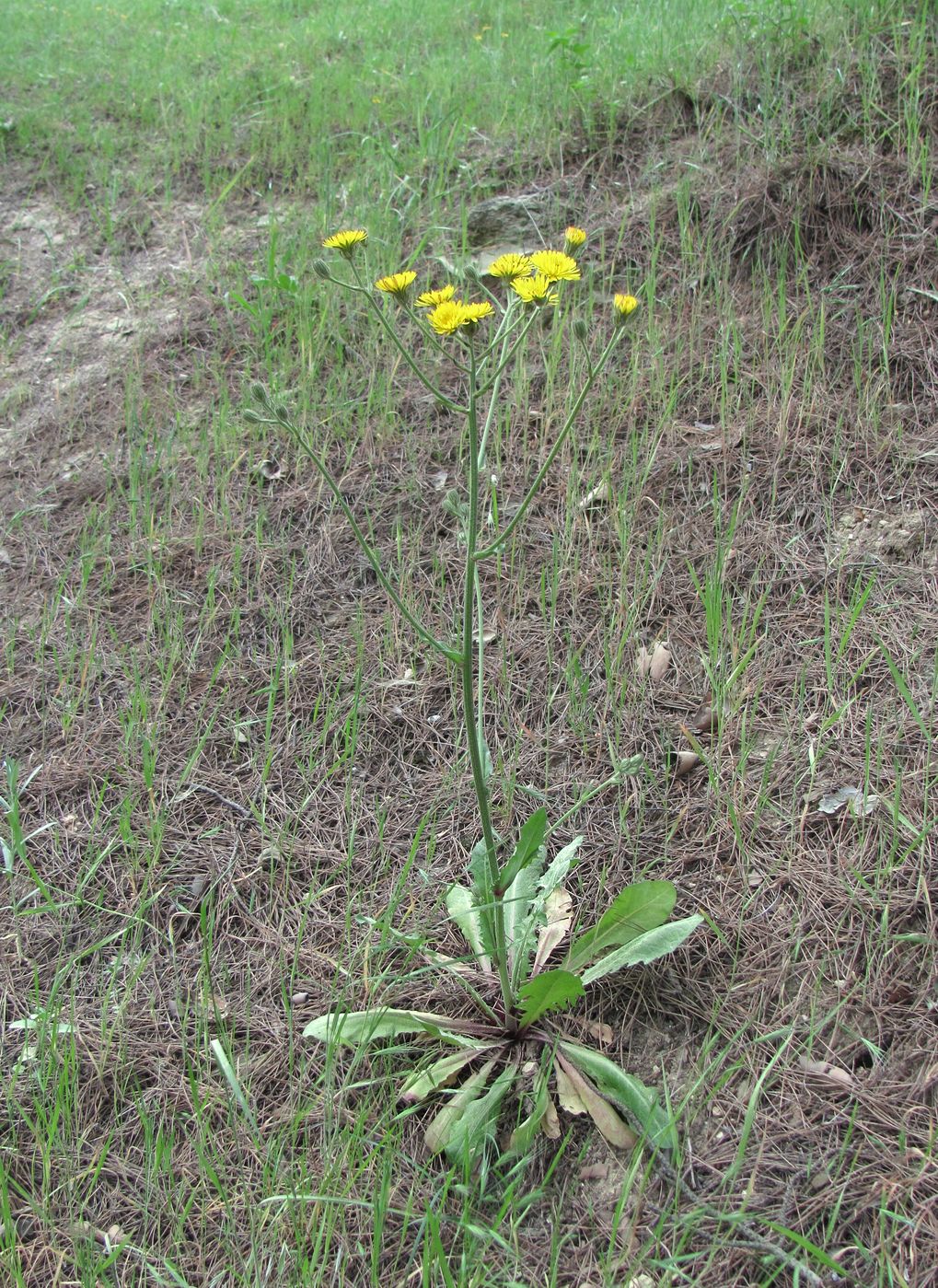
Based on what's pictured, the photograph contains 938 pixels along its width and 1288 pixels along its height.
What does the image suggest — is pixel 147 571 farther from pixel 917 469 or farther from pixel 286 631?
pixel 917 469

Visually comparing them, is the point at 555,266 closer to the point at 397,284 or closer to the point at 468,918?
the point at 397,284

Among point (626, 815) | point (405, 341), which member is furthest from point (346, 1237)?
point (405, 341)

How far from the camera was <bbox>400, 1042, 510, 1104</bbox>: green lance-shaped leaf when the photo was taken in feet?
6.31

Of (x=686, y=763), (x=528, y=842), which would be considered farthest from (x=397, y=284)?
(x=686, y=763)

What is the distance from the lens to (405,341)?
381cm

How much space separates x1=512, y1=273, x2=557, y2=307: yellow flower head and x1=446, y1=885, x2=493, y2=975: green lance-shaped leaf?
1297 mm

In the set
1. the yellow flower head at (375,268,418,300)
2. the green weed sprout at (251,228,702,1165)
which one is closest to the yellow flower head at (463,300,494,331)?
the green weed sprout at (251,228,702,1165)

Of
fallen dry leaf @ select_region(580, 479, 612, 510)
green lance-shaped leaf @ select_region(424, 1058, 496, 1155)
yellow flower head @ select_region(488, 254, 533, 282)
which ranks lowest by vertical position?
green lance-shaped leaf @ select_region(424, 1058, 496, 1155)

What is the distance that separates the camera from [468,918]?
2.21 meters

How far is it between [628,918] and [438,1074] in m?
0.51

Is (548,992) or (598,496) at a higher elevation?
(598,496)

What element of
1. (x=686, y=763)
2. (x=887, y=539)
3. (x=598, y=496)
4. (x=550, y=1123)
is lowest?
(x=550, y=1123)

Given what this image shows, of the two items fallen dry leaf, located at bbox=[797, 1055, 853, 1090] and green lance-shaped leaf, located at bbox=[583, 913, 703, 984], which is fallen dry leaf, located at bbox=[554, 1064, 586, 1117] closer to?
green lance-shaped leaf, located at bbox=[583, 913, 703, 984]

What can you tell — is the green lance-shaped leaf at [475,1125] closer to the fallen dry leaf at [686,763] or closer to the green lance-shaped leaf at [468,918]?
the green lance-shaped leaf at [468,918]
